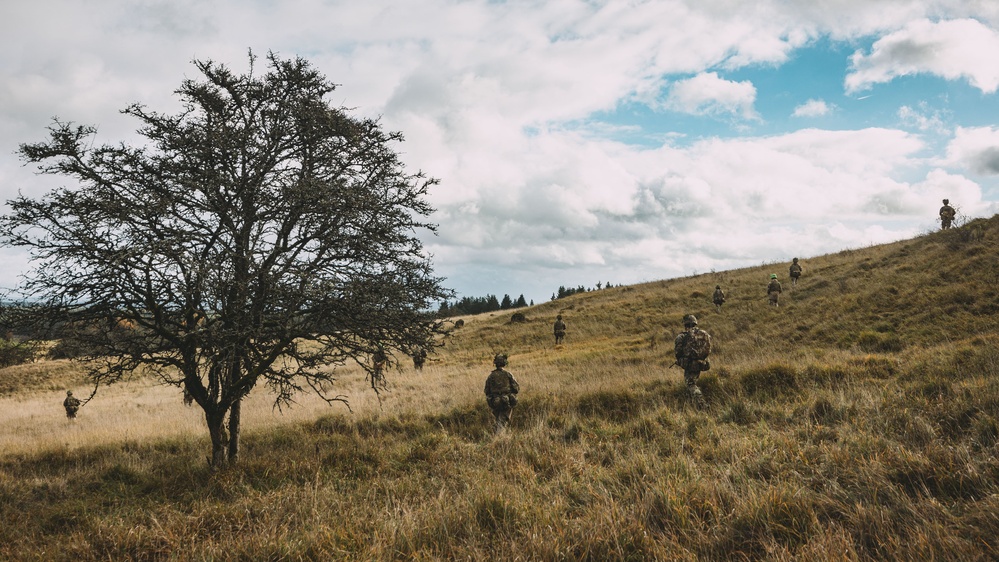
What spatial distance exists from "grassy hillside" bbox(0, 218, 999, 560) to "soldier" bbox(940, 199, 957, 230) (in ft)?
53.8

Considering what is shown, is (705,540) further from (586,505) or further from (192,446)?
(192,446)

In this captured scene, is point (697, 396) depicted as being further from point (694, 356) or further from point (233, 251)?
point (233, 251)

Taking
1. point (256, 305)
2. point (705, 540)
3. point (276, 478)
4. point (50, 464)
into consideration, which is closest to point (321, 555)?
point (705, 540)

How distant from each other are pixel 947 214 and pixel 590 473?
113 ft

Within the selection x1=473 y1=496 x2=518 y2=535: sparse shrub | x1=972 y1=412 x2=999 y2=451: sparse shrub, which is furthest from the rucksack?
x1=473 y1=496 x2=518 y2=535: sparse shrub

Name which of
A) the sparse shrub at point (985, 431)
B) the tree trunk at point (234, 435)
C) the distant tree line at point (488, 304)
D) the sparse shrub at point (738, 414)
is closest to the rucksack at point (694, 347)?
the sparse shrub at point (738, 414)

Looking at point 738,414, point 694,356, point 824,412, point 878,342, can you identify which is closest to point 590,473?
point 738,414

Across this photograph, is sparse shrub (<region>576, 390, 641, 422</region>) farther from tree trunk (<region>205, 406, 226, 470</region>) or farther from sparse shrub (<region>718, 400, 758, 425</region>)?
tree trunk (<region>205, 406, 226, 470</region>)

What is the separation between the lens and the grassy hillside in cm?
372

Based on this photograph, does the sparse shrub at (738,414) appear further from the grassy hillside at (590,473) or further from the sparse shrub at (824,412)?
the sparse shrub at (824,412)

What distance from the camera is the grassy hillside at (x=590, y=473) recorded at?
372 centimetres

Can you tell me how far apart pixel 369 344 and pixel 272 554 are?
419cm

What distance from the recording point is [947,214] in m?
27.3

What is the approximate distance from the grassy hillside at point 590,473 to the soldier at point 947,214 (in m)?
16.4
